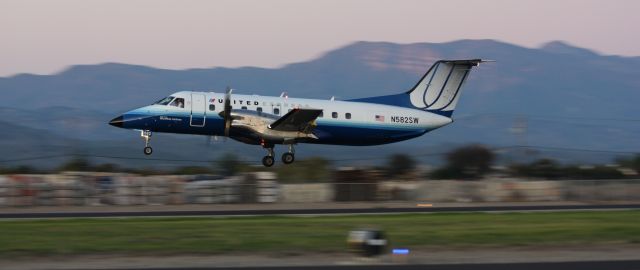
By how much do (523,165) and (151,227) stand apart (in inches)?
1778

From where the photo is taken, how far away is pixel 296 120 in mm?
41562

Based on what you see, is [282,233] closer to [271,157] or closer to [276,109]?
[276,109]

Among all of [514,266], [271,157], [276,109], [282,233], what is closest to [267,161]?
[271,157]

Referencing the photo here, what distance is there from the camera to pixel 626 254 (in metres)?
24.6

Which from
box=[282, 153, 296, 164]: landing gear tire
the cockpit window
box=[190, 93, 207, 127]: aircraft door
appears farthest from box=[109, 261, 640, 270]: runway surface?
box=[282, 153, 296, 164]: landing gear tire

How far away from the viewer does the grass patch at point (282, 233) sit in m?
25.3

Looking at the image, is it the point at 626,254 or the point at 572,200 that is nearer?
the point at 626,254

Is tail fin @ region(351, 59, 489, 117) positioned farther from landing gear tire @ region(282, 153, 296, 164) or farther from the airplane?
landing gear tire @ region(282, 153, 296, 164)

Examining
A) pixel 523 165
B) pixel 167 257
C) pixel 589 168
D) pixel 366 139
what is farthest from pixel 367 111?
pixel 589 168

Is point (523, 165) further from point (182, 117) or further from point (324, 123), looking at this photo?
point (182, 117)

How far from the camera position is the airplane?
41.6 meters

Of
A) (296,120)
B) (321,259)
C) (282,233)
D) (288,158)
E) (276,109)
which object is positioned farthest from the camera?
(288,158)

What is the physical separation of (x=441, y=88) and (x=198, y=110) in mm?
13352

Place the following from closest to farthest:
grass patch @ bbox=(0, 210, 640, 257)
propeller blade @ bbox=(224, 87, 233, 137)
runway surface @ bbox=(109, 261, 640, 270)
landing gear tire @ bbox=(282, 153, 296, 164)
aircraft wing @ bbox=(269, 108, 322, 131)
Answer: runway surface @ bbox=(109, 261, 640, 270), grass patch @ bbox=(0, 210, 640, 257), aircraft wing @ bbox=(269, 108, 322, 131), propeller blade @ bbox=(224, 87, 233, 137), landing gear tire @ bbox=(282, 153, 296, 164)
